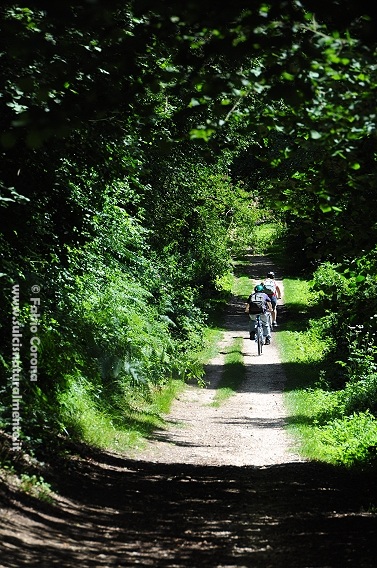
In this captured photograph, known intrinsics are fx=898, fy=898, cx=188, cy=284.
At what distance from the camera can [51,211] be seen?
10617 millimetres

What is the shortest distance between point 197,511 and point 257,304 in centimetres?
1669

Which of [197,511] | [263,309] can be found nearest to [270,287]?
[263,309]

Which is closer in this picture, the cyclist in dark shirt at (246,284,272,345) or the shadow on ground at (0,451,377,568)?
the shadow on ground at (0,451,377,568)

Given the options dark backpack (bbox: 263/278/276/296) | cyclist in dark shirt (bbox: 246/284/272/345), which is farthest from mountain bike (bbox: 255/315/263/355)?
dark backpack (bbox: 263/278/276/296)

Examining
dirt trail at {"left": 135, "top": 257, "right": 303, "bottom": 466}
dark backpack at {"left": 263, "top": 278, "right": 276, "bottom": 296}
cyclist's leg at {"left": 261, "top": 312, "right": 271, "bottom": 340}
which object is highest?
dark backpack at {"left": 263, "top": 278, "right": 276, "bottom": 296}

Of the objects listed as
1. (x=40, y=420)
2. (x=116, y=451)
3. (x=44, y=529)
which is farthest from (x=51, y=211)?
(x=44, y=529)

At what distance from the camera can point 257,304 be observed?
2533 centimetres

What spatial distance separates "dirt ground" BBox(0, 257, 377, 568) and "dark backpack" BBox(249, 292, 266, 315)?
1086 centimetres

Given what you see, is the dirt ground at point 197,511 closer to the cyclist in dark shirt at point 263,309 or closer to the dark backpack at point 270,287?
the cyclist in dark shirt at point 263,309

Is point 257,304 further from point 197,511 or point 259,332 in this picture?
point 197,511

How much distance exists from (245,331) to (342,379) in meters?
12.3

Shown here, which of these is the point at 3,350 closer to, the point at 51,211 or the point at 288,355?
the point at 51,211

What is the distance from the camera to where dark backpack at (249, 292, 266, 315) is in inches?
998

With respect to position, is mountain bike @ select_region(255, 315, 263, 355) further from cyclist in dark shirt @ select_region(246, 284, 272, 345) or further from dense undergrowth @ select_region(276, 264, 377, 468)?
dense undergrowth @ select_region(276, 264, 377, 468)
